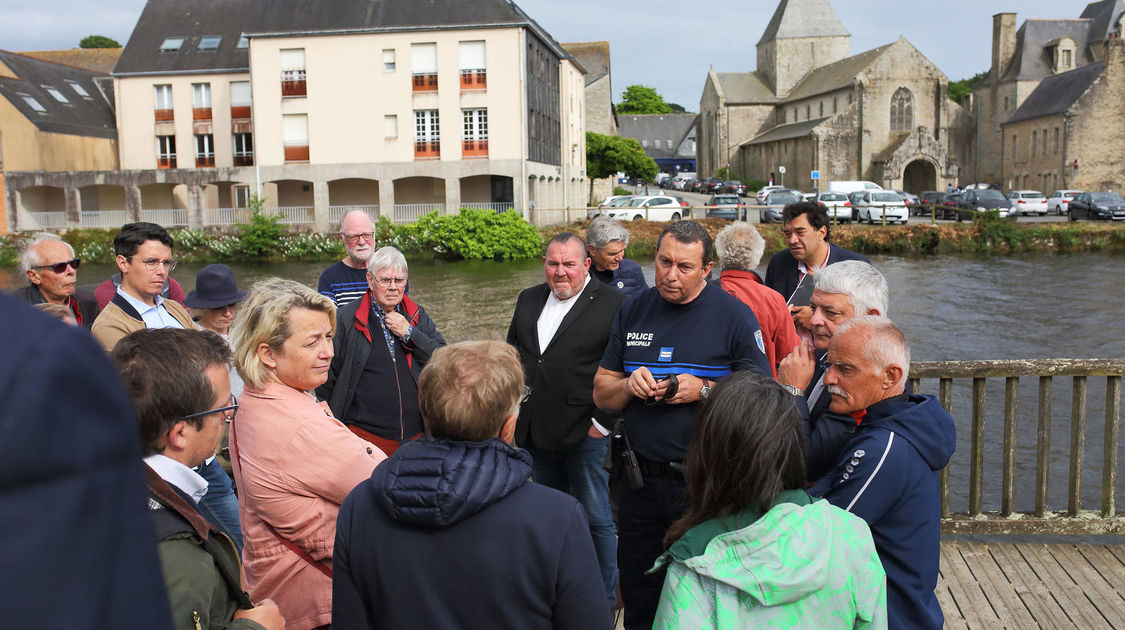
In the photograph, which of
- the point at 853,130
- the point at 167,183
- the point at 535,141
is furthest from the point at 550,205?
the point at 853,130

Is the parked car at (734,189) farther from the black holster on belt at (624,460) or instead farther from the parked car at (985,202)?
the black holster on belt at (624,460)

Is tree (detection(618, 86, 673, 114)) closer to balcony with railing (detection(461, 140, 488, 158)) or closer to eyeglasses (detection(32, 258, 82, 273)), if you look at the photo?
balcony with railing (detection(461, 140, 488, 158))

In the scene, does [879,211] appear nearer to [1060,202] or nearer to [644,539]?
[1060,202]

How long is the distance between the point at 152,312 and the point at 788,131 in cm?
8085

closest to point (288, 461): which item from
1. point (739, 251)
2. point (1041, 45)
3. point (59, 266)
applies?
point (739, 251)

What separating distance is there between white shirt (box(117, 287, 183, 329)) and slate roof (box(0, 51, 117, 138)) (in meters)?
44.1

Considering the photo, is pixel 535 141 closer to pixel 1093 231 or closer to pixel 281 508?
pixel 1093 231

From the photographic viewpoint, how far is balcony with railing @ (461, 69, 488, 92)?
38.4 meters

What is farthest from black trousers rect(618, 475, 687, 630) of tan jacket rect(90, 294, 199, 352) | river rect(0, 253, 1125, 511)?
river rect(0, 253, 1125, 511)

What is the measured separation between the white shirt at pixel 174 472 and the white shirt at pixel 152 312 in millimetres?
2735

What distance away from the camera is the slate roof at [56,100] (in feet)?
139

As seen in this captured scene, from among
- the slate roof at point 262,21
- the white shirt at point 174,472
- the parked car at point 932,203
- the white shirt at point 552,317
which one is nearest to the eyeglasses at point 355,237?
the white shirt at point 552,317

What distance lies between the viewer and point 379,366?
4715 millimetres

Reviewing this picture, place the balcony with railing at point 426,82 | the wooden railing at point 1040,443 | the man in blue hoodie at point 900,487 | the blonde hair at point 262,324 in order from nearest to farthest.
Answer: the man in blue hoodie at point 900,487 → the blonde hair at point 262,324 → the wooden railing at point 1040,443 → the balcony with railing at point 426,82
